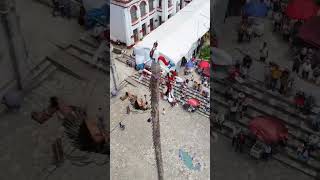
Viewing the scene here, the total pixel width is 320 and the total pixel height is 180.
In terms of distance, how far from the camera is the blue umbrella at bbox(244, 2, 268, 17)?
37.7 m

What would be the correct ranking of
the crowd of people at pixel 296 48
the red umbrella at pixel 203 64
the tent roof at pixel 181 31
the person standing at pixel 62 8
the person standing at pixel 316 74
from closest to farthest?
the person standing at pixel 316 74 → the crowd of people at pixel 296 48 → the tent roof at pixel 181 31 → the red umbrella at pixel 203 64 → the person standing at pixel 62 8

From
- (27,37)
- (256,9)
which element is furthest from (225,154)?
(27,37)

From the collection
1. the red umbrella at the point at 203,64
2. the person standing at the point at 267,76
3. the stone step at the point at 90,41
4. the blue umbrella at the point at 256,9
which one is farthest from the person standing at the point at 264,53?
the stone step at the point at 90,41

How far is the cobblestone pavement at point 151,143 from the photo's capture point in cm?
2869

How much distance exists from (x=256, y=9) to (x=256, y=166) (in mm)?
13109

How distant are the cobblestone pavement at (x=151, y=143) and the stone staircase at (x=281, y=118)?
1.74 m

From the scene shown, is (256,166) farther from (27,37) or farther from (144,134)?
(27,37)

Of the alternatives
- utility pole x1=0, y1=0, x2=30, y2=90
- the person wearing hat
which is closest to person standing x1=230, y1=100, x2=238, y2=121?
Answer: the person wearing hat

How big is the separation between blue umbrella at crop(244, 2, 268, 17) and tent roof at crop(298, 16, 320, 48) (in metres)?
3.75

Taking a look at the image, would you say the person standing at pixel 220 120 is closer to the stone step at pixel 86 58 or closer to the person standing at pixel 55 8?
the stone step at pixel 86 58

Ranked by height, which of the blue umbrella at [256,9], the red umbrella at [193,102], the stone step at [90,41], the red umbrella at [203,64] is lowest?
the red umbrella at [193,102]

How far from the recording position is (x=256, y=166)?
95.1 ft

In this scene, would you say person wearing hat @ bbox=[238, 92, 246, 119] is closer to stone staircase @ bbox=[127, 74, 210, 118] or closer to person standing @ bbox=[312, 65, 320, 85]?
stone staircase @ bbox=[127, 74, 210, 118]

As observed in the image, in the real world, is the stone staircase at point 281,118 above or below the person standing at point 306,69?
below
